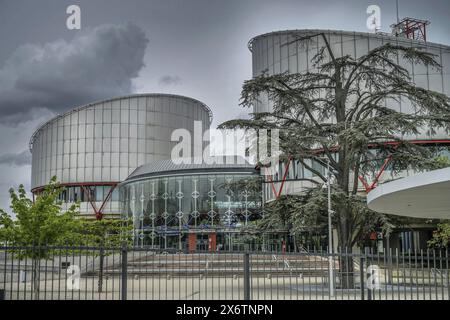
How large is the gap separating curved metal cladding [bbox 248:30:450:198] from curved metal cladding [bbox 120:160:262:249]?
477 centimetres

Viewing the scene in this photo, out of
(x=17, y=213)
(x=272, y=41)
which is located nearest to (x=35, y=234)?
(x=17, y=213)

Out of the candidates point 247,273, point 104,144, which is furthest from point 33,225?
point 104,144

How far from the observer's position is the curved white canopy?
15.6m

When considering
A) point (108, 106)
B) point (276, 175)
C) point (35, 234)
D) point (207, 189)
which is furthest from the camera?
point (108, 106)

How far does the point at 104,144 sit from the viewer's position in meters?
108

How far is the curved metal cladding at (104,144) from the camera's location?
10669cm

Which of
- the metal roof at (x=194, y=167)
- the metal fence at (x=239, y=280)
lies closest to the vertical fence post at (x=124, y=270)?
the metal fence at (x=239, y=280)

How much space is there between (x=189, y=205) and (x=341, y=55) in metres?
23.5

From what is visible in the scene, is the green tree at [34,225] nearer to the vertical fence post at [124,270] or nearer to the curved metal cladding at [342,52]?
the vertical fence post at [124,270]

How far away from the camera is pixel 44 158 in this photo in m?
113

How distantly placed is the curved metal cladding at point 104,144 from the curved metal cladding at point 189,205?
107 feet

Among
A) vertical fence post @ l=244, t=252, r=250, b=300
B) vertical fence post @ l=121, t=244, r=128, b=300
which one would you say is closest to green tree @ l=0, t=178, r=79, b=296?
vertical fence post @ l=121, t=244, r=128, b=300
